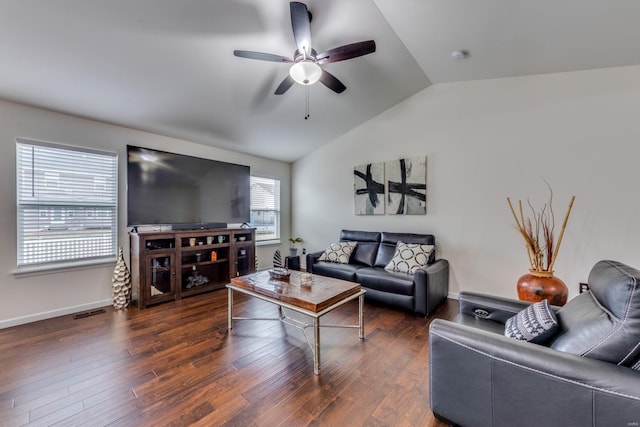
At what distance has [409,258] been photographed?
3527mm

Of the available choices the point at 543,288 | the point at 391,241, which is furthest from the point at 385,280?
the point at 543,288

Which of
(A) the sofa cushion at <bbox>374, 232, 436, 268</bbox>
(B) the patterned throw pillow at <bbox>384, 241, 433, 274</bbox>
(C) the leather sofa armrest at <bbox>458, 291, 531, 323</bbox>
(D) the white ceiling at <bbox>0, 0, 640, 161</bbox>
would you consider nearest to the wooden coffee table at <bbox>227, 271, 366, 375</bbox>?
(C) the leather sofa armrest at <bbox>458, 291, 531, 323</bbox>

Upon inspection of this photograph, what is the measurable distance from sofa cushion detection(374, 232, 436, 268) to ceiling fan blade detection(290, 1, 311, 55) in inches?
109

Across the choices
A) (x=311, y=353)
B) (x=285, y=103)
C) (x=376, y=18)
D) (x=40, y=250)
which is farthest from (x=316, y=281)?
(x=40, y=250)

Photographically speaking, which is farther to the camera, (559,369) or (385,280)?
(385,280)

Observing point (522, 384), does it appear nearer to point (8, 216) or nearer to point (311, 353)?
point (311, 353)

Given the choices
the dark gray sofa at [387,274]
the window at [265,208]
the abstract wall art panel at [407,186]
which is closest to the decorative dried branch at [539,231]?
the dark gray sofa at [387,274]

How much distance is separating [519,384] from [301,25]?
2.56 m

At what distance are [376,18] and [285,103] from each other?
151 centimetres

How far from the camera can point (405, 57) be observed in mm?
3113

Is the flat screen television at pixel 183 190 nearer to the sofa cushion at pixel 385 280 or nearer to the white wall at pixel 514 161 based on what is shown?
the white wall at pixel 514 161

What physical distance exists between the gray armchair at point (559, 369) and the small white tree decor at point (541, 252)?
47.1 inches

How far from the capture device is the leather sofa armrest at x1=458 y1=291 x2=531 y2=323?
1.96 meters

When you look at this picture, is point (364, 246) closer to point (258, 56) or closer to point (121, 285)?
point (258, 56)
